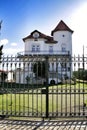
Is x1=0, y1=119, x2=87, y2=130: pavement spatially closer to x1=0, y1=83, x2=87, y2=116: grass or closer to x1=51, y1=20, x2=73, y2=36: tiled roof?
x1=0, y1=83, x2=87, y2=116: grass

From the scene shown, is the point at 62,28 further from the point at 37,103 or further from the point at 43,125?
the point at 43,125

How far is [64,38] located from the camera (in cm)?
5538

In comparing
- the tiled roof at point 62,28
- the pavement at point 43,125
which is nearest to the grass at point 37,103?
the pavement at point 43,125

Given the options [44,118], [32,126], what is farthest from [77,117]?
[32,126]

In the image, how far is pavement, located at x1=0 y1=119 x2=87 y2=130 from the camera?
8406mm

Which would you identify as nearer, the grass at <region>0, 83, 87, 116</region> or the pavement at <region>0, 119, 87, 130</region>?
the pavement at <region>0, 119, 87, 130</region>

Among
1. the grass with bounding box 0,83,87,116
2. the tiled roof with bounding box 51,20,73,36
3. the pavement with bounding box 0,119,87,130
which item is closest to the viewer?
the pavement with bounding box 0,119,87,130

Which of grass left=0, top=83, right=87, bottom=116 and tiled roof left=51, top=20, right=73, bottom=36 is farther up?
tiled roof left=51, top=20, right=73, bottom=36

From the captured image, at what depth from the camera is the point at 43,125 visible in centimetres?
879

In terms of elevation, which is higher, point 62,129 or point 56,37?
point 56,37

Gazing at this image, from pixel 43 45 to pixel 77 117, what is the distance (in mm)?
46222

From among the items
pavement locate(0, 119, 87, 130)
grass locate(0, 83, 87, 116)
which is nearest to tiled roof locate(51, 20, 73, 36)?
grass locate(0, 83, 87, 116)

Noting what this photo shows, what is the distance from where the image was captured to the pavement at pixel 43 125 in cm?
841

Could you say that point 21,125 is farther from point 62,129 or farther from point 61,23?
point 61,23
